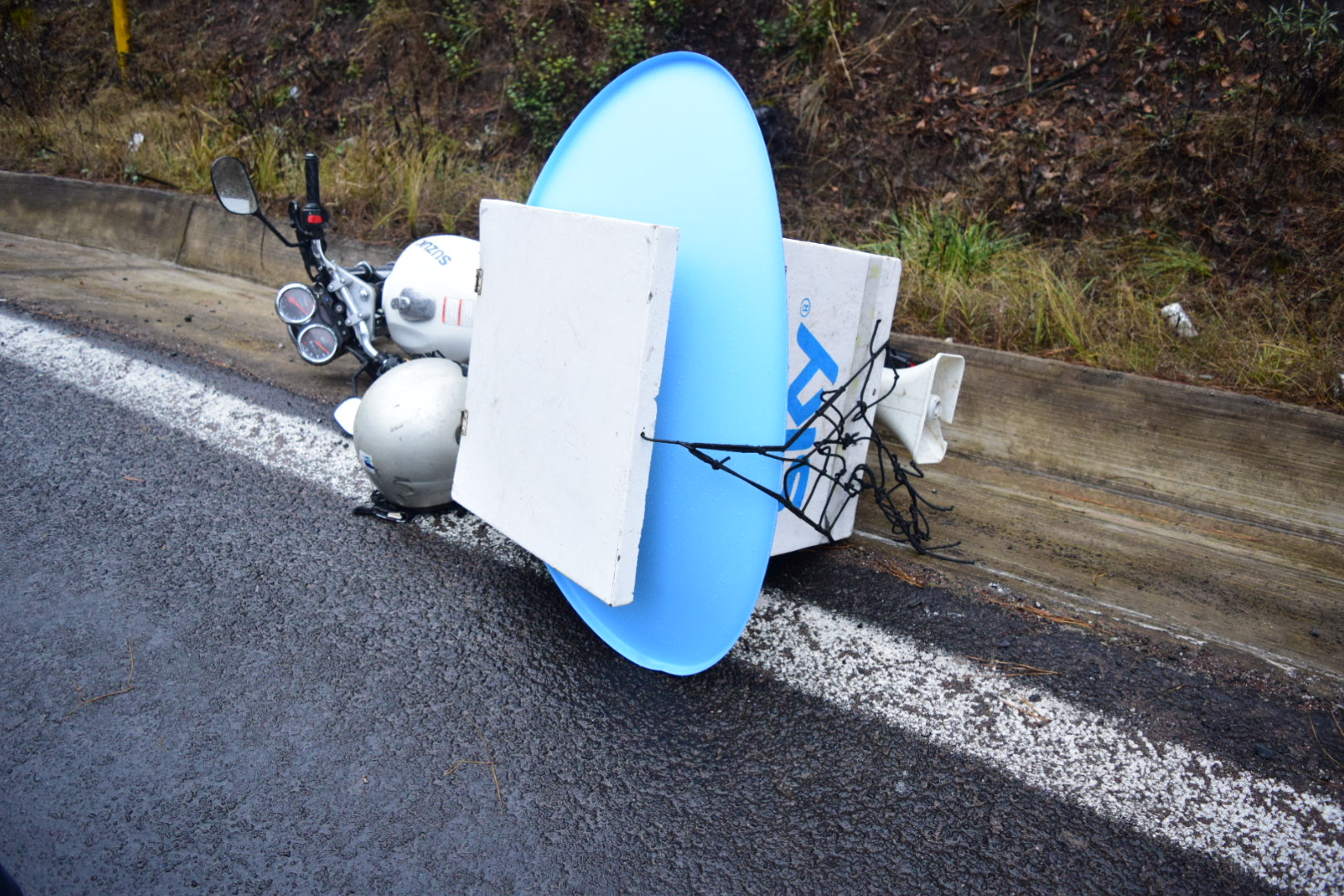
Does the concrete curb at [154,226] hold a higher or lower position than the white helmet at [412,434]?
higher

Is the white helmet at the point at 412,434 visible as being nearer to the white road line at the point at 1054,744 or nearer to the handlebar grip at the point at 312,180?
the white road line at the point at 1054,744

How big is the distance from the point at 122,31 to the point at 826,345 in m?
10.5

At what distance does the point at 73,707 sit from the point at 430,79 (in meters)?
7.04

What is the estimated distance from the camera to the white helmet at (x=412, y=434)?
296 centimetres

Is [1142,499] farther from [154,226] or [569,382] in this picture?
[154,226]

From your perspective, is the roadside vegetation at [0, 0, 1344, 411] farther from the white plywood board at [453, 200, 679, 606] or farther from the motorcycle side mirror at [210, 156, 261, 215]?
the white plywood board at [453, 200, 679, 606]

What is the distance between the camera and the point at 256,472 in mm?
3418

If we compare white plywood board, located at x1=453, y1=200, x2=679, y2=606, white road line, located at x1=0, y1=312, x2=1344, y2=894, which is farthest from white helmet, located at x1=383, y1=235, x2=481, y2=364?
white plywood board, located at x1=453, y1=200, x2=679, y2=606

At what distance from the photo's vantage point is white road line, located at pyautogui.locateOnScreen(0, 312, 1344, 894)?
6.13ft

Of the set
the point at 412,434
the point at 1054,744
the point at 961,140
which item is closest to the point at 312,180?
the point at 412,434

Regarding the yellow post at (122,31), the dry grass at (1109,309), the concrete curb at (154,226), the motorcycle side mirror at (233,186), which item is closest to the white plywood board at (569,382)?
the motorcycle side mirror at (233,186)

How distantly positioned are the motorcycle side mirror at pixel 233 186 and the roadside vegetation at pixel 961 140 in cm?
209

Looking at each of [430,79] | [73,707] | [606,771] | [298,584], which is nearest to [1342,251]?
[606,771]

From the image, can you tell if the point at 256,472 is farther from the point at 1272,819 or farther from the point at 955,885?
the point at 1272,819
